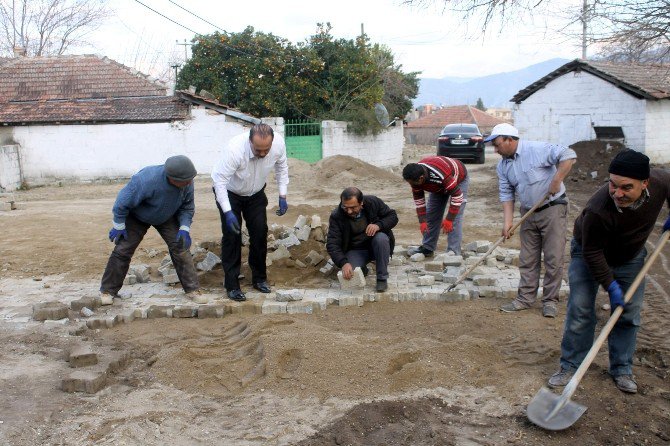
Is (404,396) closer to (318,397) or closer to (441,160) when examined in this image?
(318,397)

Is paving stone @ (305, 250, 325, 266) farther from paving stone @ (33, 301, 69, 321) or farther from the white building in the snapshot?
the white building

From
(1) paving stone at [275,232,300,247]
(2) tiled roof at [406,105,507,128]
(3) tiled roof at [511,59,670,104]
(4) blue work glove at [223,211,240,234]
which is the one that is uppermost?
(3) tiled roof at [511,59,670,104]

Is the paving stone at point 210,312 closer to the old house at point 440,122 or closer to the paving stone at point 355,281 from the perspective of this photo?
the paving stone at point 355,281

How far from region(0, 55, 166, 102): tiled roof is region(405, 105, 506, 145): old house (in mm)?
29280

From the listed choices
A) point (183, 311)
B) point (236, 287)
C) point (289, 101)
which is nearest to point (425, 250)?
point (236, 287)

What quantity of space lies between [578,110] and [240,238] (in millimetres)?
17924

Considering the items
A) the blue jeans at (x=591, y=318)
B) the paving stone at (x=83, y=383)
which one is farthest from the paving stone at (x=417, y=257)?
the paving stone at (x=83, y=383)

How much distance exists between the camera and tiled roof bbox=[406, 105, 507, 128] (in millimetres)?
52906

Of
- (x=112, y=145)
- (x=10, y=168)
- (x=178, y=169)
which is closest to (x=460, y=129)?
(x=112, y=145)

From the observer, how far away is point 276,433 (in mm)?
4062

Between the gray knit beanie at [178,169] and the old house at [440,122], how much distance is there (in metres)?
42.6

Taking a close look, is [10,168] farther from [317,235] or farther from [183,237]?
[183,237]

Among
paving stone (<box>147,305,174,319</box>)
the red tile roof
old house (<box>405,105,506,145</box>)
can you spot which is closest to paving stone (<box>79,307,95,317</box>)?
paving stone (<box>147,305,174,319</box>)

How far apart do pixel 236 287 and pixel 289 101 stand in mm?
18142
